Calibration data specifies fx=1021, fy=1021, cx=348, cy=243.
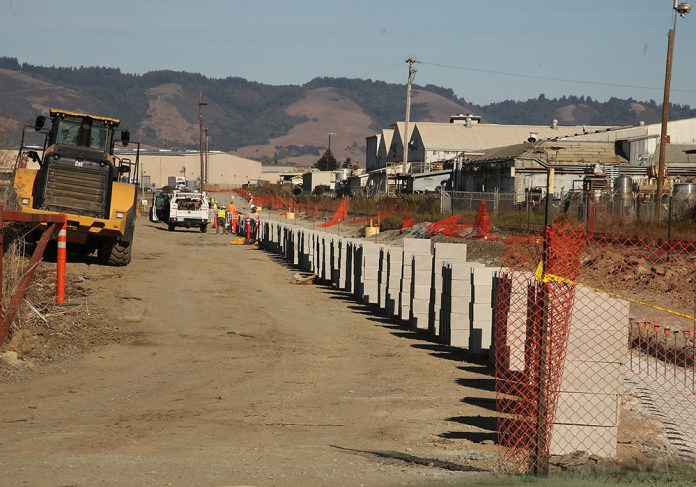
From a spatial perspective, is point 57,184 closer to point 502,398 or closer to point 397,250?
point 397,250

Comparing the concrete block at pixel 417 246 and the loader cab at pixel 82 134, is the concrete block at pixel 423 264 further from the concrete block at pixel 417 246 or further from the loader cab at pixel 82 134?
the loader cab at pixel 82 134

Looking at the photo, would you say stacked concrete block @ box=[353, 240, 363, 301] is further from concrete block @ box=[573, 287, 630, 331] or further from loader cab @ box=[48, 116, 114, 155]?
concrete block @ box=[573, 287, 630, 331]

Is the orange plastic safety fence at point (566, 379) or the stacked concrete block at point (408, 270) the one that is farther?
the stacked concrete block at point (408, 270)

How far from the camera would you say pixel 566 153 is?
221 ft

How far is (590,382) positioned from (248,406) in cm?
363

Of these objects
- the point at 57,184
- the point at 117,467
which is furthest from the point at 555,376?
the point at 57,184

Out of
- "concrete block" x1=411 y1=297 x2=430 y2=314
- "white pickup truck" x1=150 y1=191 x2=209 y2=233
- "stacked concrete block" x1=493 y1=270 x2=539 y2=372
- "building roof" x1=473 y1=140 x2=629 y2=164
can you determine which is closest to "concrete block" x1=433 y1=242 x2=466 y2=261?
"concrete block" x1=411 y1=297 x2=430 y2=314

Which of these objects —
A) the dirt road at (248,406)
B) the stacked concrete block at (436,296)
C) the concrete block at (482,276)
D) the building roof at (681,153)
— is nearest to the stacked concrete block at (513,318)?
the dirt road at (248,406)

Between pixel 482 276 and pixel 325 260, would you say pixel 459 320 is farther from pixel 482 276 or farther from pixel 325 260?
pixel 325 260

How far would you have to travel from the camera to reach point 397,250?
19.6m

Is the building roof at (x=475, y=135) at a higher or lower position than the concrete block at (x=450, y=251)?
higher

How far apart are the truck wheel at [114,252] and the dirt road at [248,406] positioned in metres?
7.24

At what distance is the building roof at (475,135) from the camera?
10069cm

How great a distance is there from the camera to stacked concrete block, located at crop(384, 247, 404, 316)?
18681 millimetres
